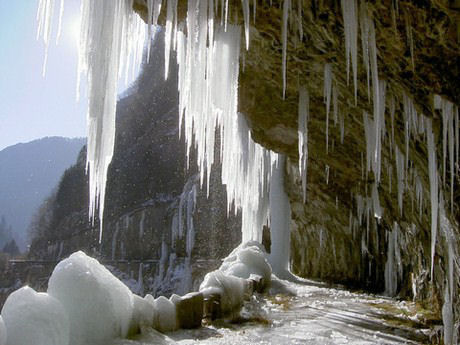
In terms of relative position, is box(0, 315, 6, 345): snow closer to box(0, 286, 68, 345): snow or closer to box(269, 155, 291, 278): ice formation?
box(0, 286, 68, 345): snow

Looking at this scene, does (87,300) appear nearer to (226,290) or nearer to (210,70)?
(226,290)

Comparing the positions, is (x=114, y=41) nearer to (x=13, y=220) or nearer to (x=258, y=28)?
(x=258, y=28)

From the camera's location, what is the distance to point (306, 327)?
14.4ft

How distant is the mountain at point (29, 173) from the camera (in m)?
98.1

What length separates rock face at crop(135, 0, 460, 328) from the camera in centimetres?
350

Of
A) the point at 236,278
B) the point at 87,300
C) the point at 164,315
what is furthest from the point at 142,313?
the point at 236,278

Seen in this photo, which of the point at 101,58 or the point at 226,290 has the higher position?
the point at 101,58

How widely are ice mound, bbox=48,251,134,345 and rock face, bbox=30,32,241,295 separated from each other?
18622 mm

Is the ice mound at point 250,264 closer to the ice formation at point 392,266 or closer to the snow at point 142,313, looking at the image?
the ice formation at point 392,266

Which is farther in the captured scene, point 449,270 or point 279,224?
point 279,224

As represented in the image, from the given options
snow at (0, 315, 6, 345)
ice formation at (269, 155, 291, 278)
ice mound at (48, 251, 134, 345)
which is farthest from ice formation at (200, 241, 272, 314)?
snow at (0, 315, 6, 345)

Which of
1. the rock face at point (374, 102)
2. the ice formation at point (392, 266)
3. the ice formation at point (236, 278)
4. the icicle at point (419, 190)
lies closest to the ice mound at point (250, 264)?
the ice formation at point (236, 278)

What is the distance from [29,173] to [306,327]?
123966mm

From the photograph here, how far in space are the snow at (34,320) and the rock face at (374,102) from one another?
3096 mm
